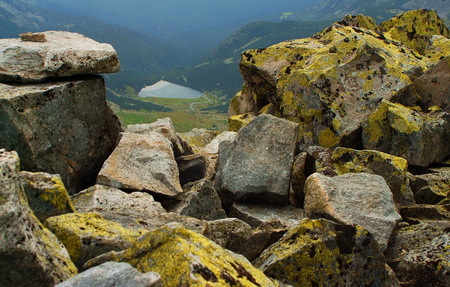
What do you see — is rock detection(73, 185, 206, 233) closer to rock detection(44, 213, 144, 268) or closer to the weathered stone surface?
rock detection(44, 213, 144, 268)

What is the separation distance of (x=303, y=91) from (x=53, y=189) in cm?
1349

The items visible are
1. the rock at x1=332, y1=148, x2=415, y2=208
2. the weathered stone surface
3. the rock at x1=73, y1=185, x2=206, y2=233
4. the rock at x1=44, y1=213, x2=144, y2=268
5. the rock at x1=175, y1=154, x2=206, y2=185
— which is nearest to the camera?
the rock at x1=44, y1=213, x2=144, y2=268

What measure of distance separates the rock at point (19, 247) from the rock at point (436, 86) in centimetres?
1837

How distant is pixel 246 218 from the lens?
13.9 m

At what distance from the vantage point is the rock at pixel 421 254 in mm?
9602

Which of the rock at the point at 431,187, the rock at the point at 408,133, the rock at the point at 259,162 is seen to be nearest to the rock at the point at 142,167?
the rock at the point at 259,162

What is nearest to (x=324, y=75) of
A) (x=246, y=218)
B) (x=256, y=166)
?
(x=256, y=166)

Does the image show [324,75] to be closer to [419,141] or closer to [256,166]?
[419,141]

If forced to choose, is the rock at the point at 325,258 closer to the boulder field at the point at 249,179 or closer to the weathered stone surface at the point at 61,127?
the boulder field at the point at 249,179

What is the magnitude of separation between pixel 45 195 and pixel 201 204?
590 cm

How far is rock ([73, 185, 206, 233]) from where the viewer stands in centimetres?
1019

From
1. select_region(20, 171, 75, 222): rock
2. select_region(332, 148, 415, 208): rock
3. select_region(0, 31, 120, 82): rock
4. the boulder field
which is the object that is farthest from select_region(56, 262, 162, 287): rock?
select_region(332, 148, 415, 208): rock

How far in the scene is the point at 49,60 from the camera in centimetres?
1401

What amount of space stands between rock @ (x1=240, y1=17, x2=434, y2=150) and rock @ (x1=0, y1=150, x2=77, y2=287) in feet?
46.3
